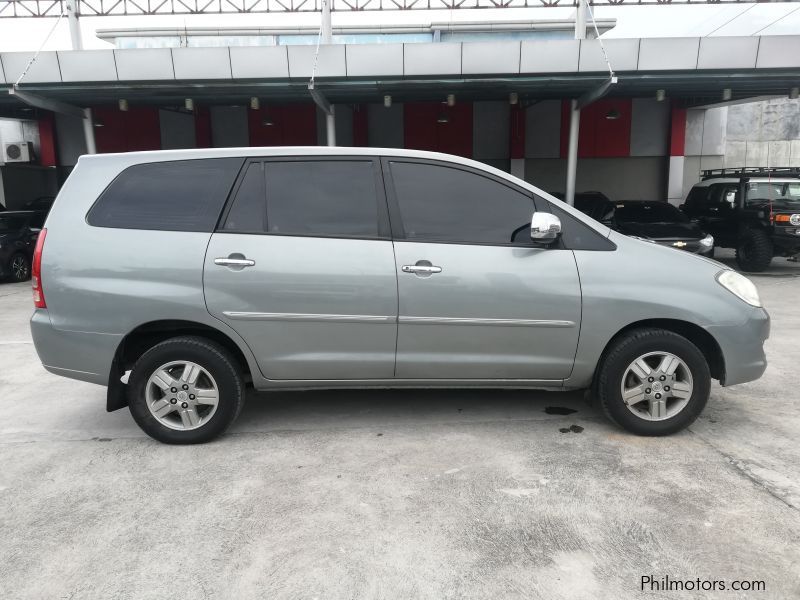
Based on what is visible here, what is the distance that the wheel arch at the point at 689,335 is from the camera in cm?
373

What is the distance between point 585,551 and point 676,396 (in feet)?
4.97

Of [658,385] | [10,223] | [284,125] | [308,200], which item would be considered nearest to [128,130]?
[284,125]

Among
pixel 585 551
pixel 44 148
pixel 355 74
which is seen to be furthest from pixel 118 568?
pixel 44 148

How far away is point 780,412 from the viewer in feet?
14.0

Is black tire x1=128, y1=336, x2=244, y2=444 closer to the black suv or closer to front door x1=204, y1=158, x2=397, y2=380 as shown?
front door x1=204, y1=158, x2=397, y2=380

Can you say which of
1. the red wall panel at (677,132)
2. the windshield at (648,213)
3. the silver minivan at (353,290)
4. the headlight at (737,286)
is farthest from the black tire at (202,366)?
the red wall panel at (677,132)

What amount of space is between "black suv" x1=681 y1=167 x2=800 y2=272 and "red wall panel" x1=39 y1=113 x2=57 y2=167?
19.2 m

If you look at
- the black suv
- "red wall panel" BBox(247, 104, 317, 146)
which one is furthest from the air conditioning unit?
the black suv

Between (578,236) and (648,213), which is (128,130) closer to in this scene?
(648,213)

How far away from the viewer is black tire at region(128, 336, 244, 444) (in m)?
3.62

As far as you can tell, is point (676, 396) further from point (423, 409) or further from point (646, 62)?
point (646, 62)

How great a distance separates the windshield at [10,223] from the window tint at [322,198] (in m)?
10.5

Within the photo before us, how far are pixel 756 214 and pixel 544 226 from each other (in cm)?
1019

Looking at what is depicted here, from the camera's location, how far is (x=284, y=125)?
1848 cm
